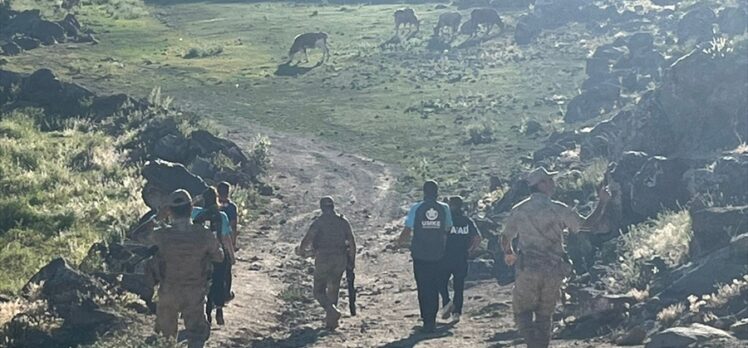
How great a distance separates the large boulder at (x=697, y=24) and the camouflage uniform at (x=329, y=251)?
134ft

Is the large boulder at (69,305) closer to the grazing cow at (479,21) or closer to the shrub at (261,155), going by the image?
the shrub at (261,155)

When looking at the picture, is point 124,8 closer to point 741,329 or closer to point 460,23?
point 460,23

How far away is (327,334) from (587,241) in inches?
263

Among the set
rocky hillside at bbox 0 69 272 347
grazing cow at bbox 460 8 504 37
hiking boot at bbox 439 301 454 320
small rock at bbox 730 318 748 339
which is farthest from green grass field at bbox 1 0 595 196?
small rock at bbox 730 318 748 339

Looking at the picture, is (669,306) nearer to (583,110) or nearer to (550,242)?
(550,242)

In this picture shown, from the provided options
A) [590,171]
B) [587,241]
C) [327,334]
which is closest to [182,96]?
[590,171]

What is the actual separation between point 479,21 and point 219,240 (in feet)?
181

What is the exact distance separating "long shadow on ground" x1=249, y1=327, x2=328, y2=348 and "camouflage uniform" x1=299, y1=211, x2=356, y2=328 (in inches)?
11.4

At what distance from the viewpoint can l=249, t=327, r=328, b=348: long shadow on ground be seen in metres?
16.0

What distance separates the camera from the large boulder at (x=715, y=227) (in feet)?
58.3

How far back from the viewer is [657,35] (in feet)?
202

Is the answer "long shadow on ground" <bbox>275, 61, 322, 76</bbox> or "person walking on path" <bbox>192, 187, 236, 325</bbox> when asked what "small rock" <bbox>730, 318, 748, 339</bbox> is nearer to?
"person walking on path" <bbox>192, 187, 236, 325</bbox>

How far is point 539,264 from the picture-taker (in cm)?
1274

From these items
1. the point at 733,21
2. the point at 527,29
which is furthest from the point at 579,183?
the point at 527,29
